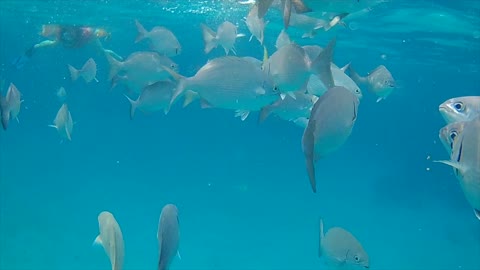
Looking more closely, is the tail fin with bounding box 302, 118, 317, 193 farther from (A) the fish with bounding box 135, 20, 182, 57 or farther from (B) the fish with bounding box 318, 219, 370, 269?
(A) the fish with bounding box 135, 20, 182, 57

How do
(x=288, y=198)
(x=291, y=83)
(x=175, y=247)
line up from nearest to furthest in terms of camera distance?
(x=175, y=247) → (x=291, y=83) → (x=288, y=198)

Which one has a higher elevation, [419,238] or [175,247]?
[175,247]

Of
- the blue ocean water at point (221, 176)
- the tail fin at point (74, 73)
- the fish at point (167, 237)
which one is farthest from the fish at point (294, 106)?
the tail fin at point (74, 73)

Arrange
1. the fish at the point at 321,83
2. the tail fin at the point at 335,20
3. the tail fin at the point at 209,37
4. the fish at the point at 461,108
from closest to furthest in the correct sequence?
1. the fish at the point at 461,108
2. the tail fin at the point at 335,20
3. the fish at the point at 321,83
4. the tail fin at the point at 209,37

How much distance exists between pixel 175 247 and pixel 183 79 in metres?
1.87

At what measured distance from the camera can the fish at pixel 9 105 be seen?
6172 millimetres

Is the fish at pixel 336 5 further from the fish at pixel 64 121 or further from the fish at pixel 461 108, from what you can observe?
the fish at pixel 64 121

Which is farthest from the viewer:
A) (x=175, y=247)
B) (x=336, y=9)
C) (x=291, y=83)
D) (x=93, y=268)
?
(x=93, y=268)

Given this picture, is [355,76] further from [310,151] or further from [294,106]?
[310,151]

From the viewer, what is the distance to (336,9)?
396cm

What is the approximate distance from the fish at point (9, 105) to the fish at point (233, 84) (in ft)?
9.28

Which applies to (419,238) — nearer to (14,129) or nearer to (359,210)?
(359,210)

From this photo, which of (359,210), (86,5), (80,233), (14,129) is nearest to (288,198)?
(359,210)

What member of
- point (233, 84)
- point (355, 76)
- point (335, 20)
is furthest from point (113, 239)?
point (355, 76)
